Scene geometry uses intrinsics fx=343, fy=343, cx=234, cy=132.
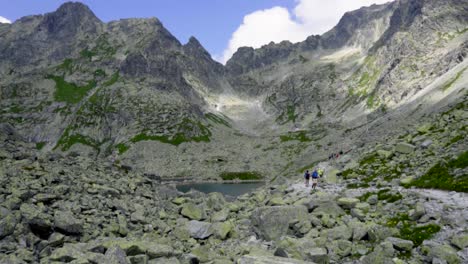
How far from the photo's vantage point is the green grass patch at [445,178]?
88.9 ft

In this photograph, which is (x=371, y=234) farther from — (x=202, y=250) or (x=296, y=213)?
(x=202, y=250)

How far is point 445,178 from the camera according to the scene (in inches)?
1158

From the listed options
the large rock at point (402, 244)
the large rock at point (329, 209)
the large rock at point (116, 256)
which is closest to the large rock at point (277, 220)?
the large rock at point (329, 209)

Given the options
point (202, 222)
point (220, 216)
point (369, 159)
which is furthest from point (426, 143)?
point (202, 222)

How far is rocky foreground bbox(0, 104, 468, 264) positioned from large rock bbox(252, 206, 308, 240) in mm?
77

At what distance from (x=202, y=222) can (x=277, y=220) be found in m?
6.45

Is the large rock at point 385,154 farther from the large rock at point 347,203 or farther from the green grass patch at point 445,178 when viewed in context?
the large rock at point 347,203

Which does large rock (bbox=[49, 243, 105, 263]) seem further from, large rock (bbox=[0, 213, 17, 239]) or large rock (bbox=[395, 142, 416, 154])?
large rock (bbox=[395, 142, 416, 154])

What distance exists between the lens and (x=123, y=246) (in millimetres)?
19375

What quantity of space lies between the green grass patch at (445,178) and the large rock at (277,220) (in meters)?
11.6

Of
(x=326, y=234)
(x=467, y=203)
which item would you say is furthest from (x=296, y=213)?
(x=467, y=203)

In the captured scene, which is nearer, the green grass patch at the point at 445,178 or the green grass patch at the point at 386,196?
the green grass patch at the point at 386,196

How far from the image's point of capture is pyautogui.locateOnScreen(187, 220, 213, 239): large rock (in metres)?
26.5

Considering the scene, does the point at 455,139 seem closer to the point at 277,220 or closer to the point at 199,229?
the point at 277,220
